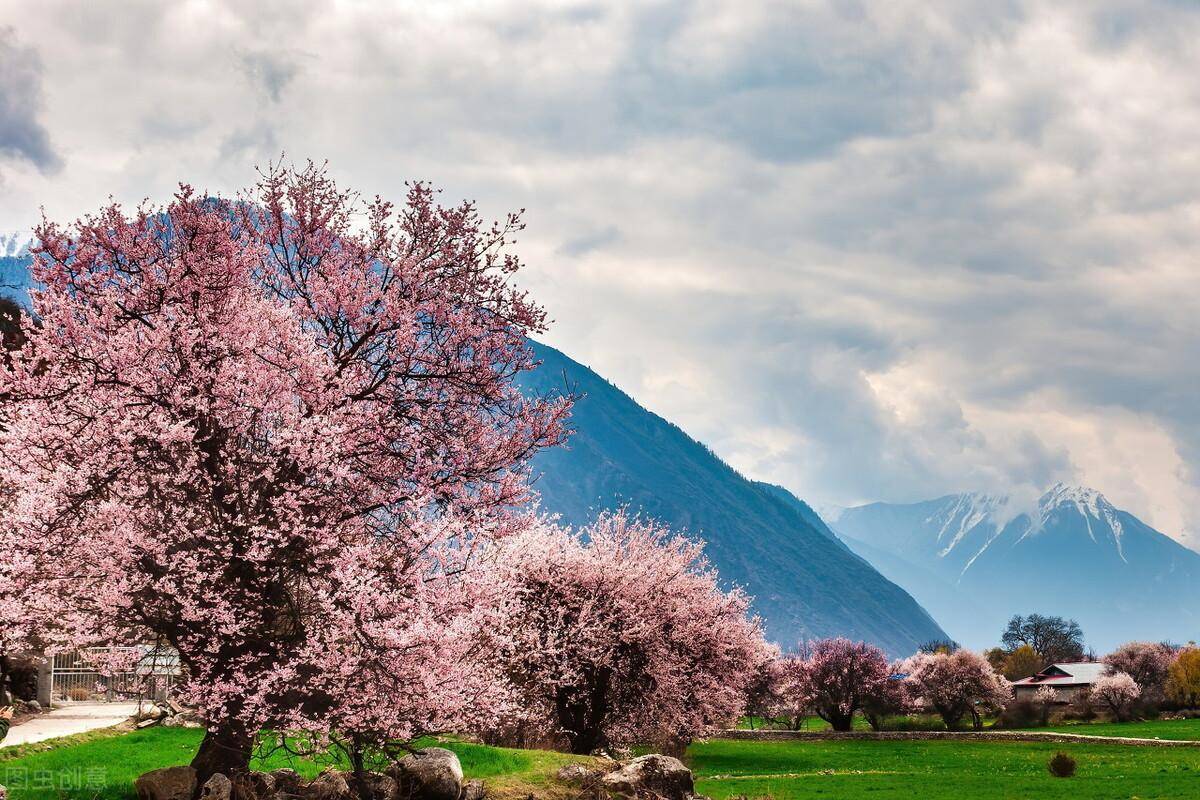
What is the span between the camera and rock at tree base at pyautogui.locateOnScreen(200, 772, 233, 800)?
18172mm

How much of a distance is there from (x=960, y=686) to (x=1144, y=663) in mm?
43001

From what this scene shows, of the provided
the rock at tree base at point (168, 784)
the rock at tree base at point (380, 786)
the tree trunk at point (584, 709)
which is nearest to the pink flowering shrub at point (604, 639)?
the tree trunk at point (584, 709)

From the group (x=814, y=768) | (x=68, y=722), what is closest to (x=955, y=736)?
(x=814, y=768)

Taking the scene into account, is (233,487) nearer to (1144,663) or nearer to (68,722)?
(68,722)

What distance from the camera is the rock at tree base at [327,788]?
21.0 metres

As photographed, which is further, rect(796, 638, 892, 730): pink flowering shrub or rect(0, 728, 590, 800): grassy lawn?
rect(796, 638, 892, 730): pink flowering shrub

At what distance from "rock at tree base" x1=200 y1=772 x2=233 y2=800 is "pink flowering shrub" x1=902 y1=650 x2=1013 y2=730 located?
317 feet

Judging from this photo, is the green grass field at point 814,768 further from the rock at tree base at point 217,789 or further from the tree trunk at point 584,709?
the tree trunk at point 584,709

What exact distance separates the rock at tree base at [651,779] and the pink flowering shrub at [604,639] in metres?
6.55

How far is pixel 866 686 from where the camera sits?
102m

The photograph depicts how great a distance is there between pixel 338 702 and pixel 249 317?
23.3ft

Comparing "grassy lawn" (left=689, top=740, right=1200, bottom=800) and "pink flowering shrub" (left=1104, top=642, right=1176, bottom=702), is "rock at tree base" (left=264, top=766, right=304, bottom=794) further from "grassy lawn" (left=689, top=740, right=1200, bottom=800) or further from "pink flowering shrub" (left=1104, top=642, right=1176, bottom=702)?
"pink flowering shrub" (left=1104, top=642, right=1176, bottom=702)

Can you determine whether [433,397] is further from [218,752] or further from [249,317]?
[218,752]

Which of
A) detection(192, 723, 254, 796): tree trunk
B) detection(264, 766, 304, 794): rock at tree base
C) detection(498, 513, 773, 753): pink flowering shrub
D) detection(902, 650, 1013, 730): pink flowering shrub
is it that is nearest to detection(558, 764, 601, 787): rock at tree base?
detection(264, 766, 304, 794): rock at tree base
